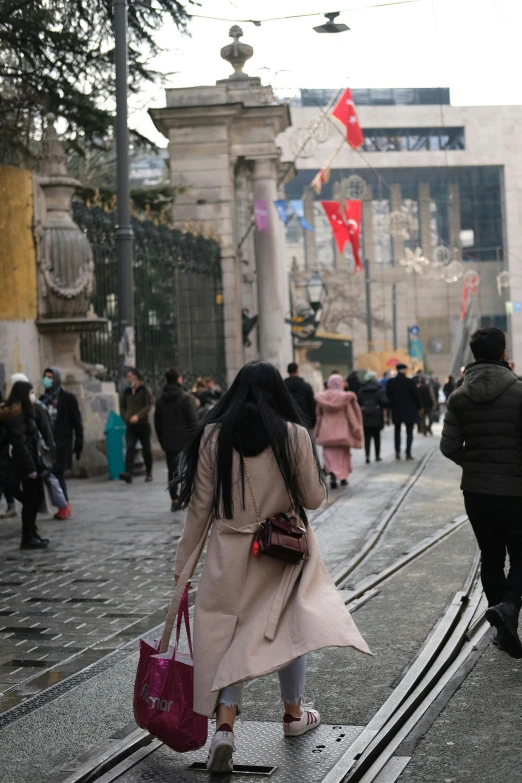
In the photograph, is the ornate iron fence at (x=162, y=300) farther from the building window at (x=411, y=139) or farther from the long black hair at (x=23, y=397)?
the building window at (x=411, y=139)

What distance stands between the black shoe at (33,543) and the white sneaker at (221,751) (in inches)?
275

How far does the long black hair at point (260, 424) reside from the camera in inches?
192

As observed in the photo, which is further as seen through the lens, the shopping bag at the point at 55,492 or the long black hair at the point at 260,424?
the shopping bag at the point at 55,492

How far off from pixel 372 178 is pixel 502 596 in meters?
82.9

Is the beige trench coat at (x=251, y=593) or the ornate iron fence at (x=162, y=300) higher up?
the ornate iron fence at (x=162, y=300)

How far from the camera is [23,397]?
1184cm

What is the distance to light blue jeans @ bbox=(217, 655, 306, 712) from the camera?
482 cm

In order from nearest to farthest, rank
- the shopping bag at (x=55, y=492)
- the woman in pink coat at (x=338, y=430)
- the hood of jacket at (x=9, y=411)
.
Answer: the hood of jacket at (x=9, y=411), the shopping bag at (x=55, y=492), the woman in pink coat at (x=338, y=430)

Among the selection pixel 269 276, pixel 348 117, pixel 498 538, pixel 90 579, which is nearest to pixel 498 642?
pixel 498 538

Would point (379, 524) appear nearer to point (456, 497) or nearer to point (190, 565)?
point (456, 497)

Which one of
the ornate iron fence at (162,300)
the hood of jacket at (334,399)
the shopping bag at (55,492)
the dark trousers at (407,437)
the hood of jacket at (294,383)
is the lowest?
the dark trousers at (407,437)

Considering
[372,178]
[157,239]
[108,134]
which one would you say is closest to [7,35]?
[108,134]

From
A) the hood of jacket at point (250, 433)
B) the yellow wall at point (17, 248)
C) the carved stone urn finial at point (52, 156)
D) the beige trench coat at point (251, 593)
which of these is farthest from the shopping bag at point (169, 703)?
the carved stone urn finial at point (52, 156)

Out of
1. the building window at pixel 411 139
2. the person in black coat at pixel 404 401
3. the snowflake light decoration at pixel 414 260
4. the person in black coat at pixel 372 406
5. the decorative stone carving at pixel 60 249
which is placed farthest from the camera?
the building window at pixel 411 139
